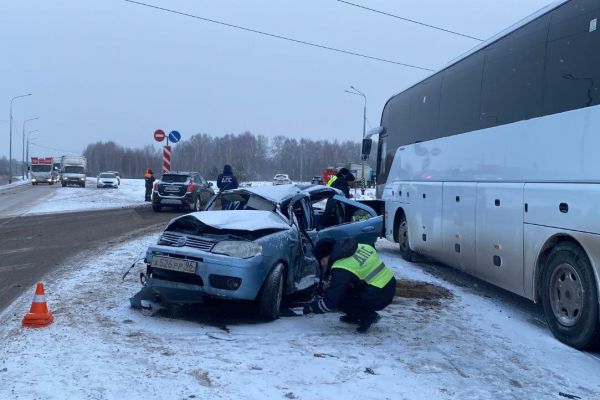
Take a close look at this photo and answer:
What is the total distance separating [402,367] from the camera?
16.5ft

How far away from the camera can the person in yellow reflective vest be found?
5.88 meters

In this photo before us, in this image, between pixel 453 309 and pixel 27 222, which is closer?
pixel 453 309

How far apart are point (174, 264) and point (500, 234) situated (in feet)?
14.0

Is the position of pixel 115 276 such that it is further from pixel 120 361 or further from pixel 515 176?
pixel 515 176

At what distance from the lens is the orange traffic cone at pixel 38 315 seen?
5.77 metres

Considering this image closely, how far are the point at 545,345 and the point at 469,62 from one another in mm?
5048

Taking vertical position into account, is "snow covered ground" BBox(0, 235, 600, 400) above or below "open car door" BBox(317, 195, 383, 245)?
below

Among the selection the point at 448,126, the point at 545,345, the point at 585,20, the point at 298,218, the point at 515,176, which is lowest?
the point at 545,345

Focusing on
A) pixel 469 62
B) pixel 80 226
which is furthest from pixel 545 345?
pixel 80 226

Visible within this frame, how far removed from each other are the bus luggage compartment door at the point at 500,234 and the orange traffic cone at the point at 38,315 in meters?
5.46

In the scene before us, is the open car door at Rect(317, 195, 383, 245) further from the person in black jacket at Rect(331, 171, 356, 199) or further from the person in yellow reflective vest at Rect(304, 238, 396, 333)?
the person in black jacket at Rect(331, 171, 356, 199)

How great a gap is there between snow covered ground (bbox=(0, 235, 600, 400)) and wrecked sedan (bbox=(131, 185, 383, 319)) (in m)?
0.36

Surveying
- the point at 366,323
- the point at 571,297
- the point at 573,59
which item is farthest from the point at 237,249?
the point at 573,59

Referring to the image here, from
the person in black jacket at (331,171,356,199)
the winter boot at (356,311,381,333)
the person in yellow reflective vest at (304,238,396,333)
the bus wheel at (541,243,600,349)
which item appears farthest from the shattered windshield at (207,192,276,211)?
the person in black jacket at (331,171,356,199)
